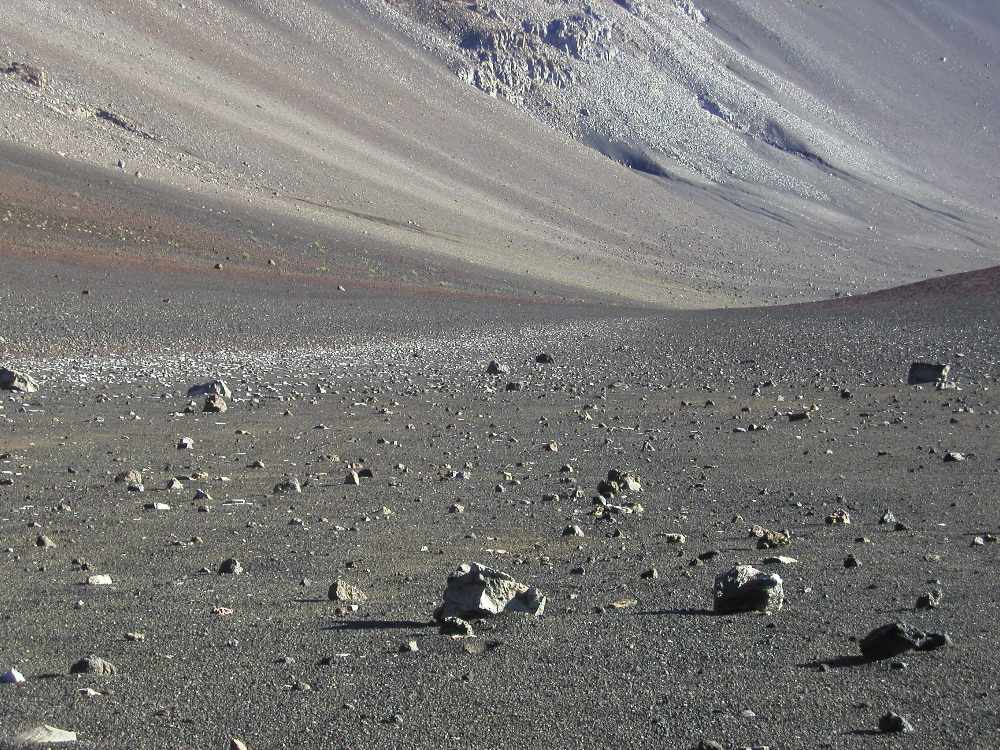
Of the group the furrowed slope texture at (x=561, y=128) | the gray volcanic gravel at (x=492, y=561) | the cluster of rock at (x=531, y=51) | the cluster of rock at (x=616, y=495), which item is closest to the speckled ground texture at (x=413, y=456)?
the gray volcanic gravel at (x=492, y=561)

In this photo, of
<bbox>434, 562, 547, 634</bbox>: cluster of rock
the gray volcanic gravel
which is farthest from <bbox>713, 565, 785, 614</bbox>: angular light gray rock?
<bbox>434, 562, 547, 634</bbox>: cluster of rock

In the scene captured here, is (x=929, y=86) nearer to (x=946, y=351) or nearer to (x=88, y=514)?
(x=946, y=351)

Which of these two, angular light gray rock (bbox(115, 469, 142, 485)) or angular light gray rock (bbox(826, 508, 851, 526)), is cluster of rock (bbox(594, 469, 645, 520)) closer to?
angular light gray rock (bbox(826, 508, 851, 526))

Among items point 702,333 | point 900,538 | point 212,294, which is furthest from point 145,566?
point 212,294

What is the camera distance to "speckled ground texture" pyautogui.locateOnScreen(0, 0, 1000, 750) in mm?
4789

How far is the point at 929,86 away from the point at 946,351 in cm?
10811

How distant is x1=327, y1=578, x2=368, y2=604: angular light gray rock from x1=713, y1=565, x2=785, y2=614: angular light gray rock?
5.50 feet

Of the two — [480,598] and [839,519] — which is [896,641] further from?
[839,519]

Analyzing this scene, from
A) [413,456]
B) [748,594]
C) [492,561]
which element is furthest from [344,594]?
[413,456]

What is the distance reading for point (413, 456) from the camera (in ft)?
37.6

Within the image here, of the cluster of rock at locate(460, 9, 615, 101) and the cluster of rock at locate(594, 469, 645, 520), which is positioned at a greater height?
the cluster of rock at locate(460, 9, 615, 101)

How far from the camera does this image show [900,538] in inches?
306

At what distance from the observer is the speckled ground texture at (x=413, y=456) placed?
15.7 ft

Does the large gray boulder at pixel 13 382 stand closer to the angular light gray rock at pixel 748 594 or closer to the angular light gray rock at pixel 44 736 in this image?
the angular light gray rock at pixel 748 594
